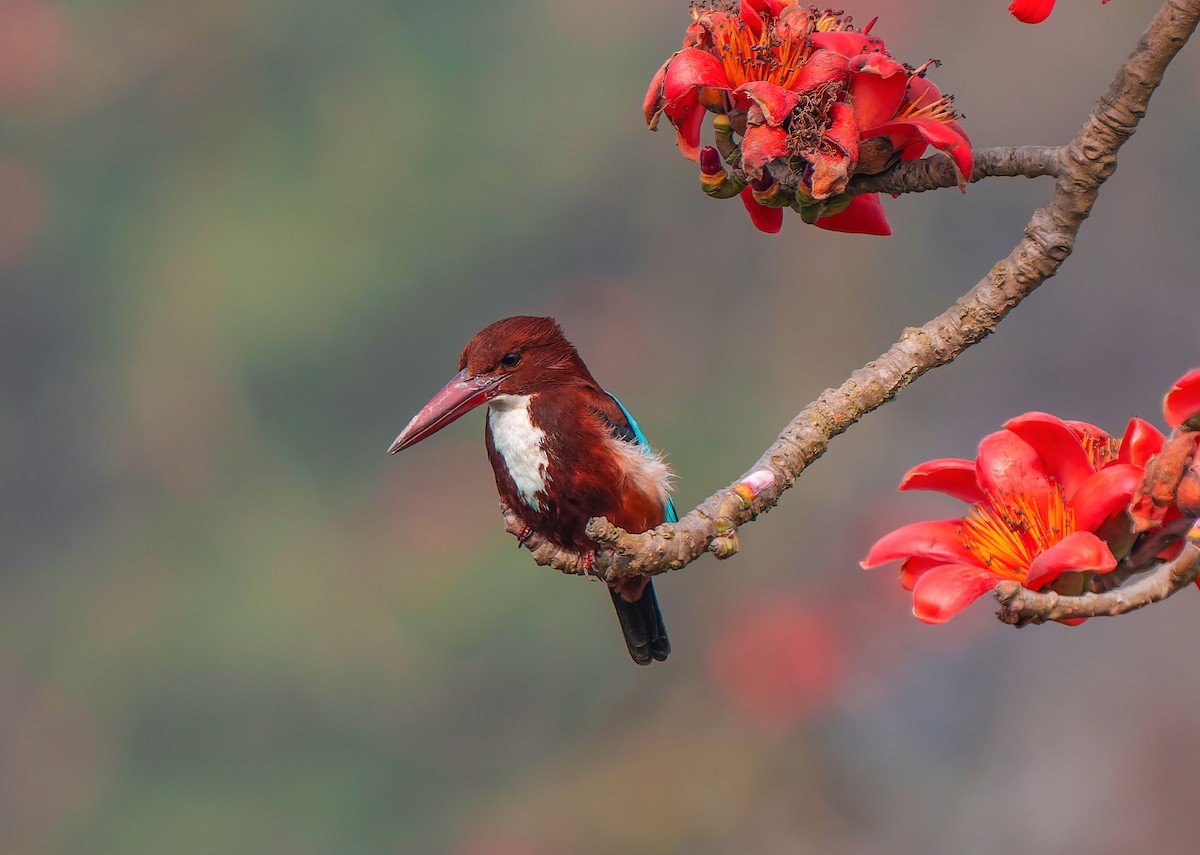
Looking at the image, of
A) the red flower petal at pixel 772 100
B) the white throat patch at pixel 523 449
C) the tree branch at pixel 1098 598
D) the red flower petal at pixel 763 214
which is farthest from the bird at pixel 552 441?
the tree branch at pixel 1098 598

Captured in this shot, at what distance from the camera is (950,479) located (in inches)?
32.7

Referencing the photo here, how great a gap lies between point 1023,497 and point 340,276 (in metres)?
4.60

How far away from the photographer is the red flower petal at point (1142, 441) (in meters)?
0.75

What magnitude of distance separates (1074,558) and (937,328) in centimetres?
25

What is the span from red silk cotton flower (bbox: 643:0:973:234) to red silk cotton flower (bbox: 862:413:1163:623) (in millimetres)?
174

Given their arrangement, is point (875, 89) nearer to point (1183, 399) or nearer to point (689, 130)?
point (689, 130)

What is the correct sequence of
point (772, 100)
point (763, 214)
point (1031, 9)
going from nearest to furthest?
point (1031, 9) → point (772, 100) → point (763, 214)

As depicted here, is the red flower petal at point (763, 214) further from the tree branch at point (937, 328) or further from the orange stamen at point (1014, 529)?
the orange stamen at point (1014, 529)

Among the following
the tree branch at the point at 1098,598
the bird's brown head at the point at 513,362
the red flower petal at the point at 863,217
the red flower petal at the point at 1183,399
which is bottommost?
the tree branch at the point at 1098,598

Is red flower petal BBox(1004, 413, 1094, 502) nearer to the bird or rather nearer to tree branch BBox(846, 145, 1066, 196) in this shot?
tree branch BBox(846, 145, 1066, 196)

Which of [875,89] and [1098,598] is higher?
[875,89]

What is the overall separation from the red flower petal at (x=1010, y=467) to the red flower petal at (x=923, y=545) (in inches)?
1.4

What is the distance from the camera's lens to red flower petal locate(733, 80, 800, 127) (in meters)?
0.88

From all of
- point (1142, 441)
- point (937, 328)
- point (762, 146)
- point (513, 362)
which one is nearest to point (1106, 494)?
point (1142, 441)
